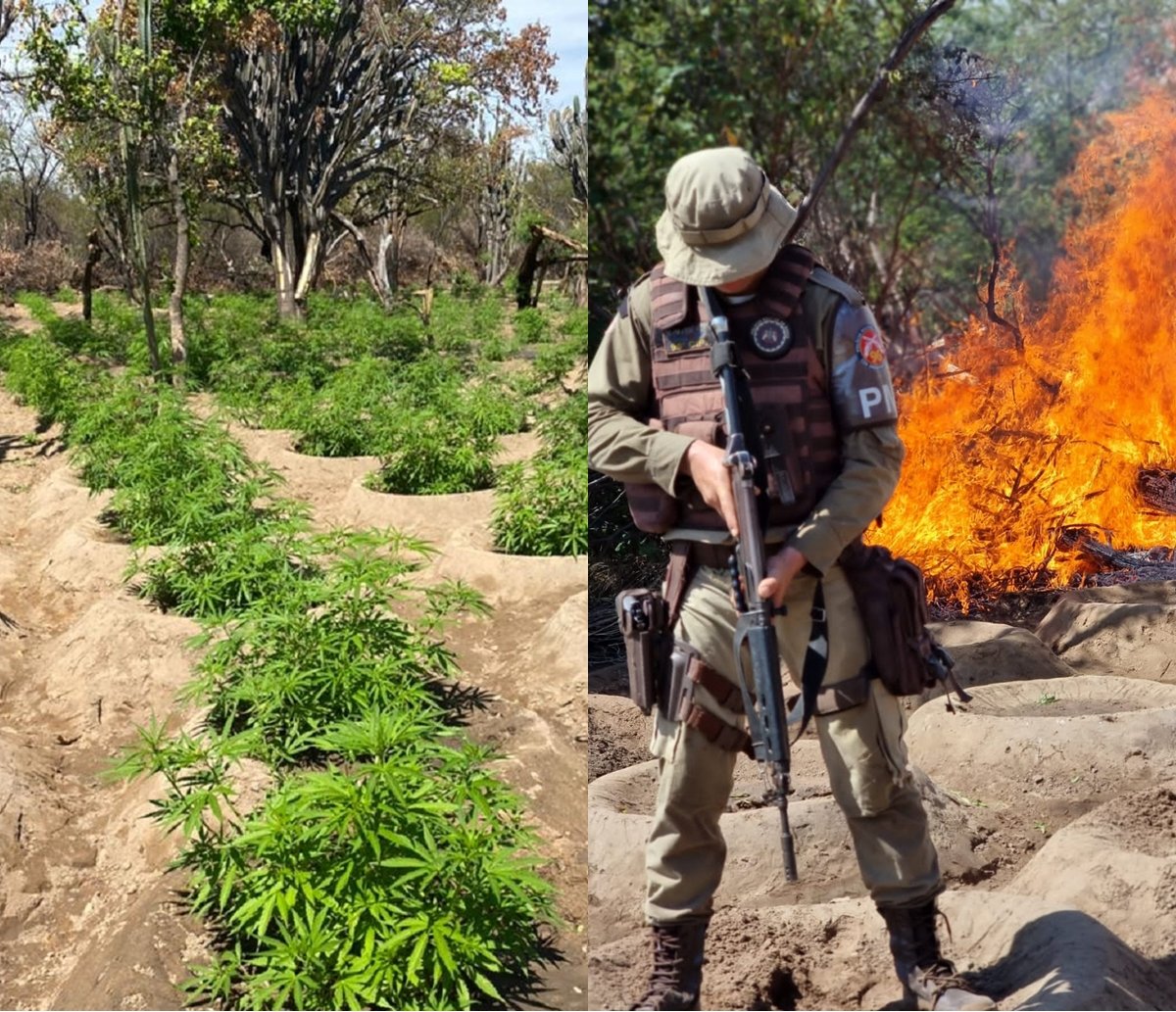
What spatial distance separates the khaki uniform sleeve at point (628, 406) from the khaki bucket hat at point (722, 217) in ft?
0.46

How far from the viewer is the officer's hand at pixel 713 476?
6.87ft

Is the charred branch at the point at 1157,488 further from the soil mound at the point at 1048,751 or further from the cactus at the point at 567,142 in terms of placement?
the cactus at the point at 567,142

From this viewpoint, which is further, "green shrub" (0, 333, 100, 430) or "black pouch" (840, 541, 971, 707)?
"green shrub" (0, 333, 100, 430)

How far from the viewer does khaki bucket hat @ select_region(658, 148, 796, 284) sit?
6.75ft

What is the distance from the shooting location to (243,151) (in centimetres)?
2048

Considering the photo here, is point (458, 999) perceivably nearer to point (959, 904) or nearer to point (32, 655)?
point (959, 904)

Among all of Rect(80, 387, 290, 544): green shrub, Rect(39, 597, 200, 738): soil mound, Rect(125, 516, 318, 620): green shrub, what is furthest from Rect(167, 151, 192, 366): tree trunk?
Rect(39, 597, 200, 738): soil mound

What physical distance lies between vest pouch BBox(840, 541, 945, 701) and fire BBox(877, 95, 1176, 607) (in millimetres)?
926

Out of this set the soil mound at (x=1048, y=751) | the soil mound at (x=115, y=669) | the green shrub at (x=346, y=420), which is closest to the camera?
the soil mound at (x=1048, y=751)

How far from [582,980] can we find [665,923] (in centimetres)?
139

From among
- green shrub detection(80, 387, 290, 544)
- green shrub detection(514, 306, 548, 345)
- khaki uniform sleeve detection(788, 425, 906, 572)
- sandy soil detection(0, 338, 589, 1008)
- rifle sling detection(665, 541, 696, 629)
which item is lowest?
sandy soil detection(0, 338, 589, 1008)

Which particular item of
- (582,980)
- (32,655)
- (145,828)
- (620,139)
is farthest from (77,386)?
(620,139)

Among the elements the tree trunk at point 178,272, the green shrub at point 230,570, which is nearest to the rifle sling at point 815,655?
the green shrub at point 230,570

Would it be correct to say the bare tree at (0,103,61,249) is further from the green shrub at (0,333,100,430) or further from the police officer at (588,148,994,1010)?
the police officer at (588,148,994,1010)
